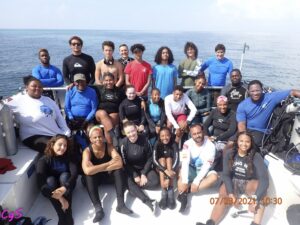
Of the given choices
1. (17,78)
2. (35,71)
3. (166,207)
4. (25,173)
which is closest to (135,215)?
(166,207)

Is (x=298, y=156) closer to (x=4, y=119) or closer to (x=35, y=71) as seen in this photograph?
(x=4, y=119)

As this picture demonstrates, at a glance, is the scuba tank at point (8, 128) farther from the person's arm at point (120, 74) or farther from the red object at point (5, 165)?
the person's arm at point (120, 74)

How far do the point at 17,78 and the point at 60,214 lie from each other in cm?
1613

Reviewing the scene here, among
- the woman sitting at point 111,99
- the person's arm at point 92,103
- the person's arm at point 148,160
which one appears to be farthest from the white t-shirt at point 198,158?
the person's arm at point 92,103

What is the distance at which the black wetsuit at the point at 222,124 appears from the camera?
4.07 m

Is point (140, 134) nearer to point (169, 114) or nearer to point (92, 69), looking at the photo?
point (169, 114)

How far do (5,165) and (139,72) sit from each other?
267cm

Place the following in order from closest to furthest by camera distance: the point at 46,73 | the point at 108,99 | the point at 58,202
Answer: the point at 58,202 < the point at 108,99 < the point at 46,73

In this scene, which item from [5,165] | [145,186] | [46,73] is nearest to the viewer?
[5,165]

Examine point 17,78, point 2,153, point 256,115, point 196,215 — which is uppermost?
point 256,115

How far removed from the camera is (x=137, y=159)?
364 cm

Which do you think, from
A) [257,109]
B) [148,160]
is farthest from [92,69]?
[257,109]

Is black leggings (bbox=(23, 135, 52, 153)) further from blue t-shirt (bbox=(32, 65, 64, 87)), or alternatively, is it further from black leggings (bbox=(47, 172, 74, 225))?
blue t-shirt (bbox=(32, 65, 64, 87))

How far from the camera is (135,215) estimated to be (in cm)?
323
